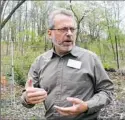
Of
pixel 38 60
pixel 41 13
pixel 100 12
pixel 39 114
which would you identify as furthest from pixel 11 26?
pixel 38 60

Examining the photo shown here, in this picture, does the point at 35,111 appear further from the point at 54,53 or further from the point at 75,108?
the point at 75,108

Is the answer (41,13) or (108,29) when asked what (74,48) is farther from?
(41,13)

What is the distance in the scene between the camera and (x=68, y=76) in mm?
1743

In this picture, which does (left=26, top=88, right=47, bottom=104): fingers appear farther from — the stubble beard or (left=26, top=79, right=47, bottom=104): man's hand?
the stubble beard

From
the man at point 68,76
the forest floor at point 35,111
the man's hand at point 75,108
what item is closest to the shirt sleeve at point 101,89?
the man at point 68,76

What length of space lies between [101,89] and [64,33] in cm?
35

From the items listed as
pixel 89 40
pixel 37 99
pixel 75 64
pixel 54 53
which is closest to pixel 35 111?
pixel 54 53

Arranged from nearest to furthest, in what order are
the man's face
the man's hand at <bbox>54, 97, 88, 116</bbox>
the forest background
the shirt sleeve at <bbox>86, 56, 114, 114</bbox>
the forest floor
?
the man's hand at <bbox>54, 97, 88, 116</bbox>, the shirt sleeve at <bbox>86, 56, 114, 114</bbox>, the man's face, the forest floor, the forest background

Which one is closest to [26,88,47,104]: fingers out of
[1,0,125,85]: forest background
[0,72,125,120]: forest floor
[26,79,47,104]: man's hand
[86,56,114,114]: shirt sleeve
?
[26,79,47,104]: man's hand

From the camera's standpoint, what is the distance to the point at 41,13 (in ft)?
53.4

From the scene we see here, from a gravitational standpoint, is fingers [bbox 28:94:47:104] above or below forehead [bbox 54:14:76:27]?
below

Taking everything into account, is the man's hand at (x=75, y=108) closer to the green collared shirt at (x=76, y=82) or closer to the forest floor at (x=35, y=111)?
the green collared shirt at (x=76, y=82)

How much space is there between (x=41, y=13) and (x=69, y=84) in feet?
48.5

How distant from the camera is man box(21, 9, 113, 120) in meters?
1.71
